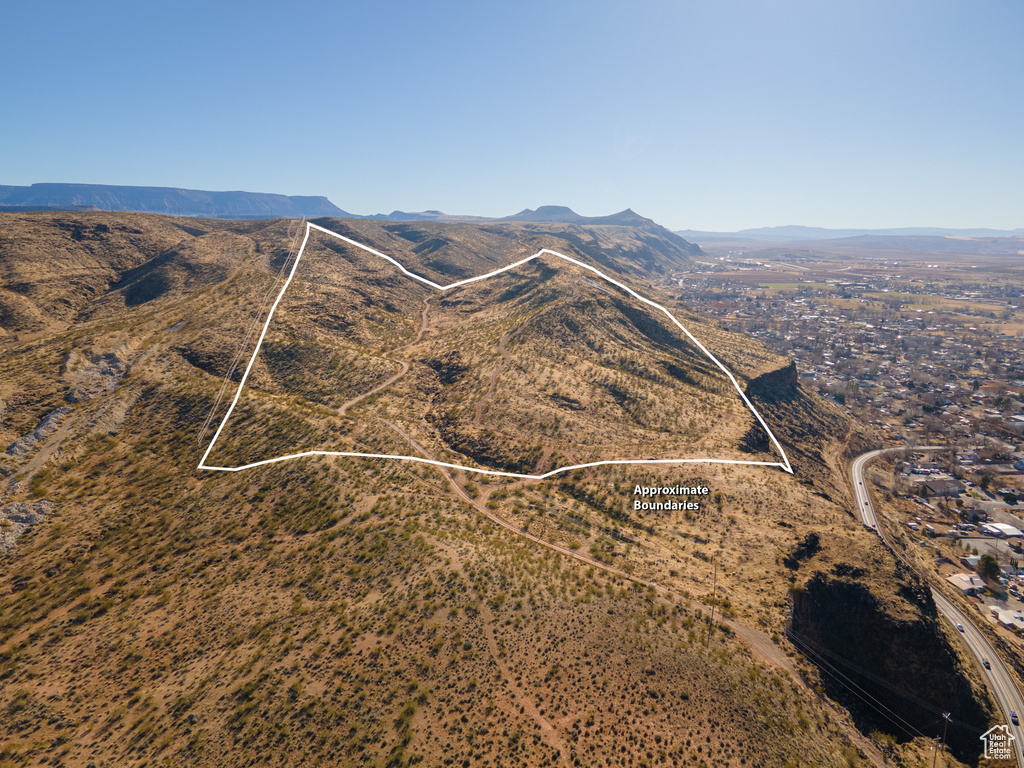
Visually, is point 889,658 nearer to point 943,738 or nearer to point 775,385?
point 943,738


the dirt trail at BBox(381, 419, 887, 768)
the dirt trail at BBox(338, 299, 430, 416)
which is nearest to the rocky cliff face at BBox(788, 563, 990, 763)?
the dirt trail at BBox(381, 419, 887, 768)

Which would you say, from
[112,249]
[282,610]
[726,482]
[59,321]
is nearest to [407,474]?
[282,610]

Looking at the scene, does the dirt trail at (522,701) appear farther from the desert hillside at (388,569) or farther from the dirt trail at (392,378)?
the dirt trail at (392,378)

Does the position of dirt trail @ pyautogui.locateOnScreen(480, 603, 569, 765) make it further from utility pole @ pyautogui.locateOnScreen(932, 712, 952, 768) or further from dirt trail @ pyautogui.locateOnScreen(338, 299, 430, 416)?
dirt trail @ pyautogui.locateOnScreen(338, 299, 430, 416)

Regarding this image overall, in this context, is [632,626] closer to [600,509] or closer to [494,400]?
[600,509]

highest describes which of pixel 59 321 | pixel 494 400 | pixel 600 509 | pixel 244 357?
pixel 59 321

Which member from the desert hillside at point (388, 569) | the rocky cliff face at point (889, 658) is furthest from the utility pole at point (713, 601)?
the rocky cliff face at point (889, 658)
